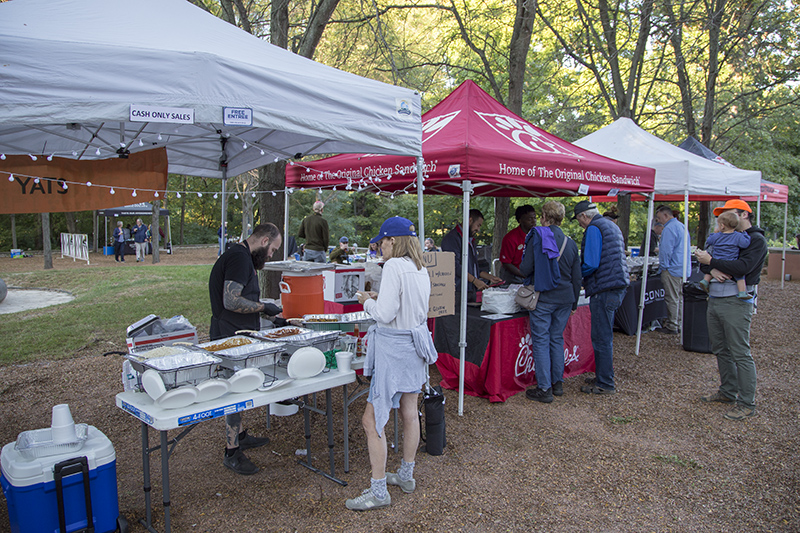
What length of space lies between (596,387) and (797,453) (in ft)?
5.54

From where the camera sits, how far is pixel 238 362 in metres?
2.80

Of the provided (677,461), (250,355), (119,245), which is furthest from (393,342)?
(119,245)

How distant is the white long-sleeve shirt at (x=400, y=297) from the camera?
2820 mm

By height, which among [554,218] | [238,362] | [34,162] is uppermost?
[34,162]

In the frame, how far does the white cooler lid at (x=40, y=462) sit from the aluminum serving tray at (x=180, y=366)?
1.42ft

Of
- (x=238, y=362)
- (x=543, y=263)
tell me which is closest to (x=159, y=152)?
(x=238, y=362)

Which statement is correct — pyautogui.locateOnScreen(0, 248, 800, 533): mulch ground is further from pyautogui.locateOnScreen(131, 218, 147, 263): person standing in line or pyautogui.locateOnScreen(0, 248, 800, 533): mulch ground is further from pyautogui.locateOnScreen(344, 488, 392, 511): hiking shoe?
pyautogui.locateOnScreen(131, 218, 147, 263): person standing in line

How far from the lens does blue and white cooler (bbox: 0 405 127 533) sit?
2.36 meters

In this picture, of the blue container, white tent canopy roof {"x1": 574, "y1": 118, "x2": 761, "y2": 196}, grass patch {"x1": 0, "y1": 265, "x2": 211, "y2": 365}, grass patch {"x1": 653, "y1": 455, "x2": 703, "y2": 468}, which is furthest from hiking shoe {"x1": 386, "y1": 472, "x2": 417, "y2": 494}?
white tent canopy roof {"x1": 574, "y1": 118, "x2": 761, "y2": 196}

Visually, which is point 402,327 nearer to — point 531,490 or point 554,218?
point 531,490

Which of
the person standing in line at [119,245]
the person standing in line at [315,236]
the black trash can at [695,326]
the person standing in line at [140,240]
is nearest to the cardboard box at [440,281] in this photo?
the black trash can at [695,326]

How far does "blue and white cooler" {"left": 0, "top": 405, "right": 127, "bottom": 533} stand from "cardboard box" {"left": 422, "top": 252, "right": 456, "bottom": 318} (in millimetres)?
2356

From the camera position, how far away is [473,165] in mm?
4145

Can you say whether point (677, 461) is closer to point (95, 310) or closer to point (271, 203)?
point (271, 203)
